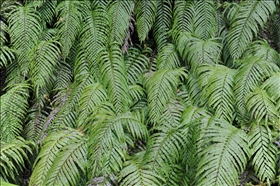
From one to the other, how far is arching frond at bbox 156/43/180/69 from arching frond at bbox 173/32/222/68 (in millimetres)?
77

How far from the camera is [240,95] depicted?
2.99 meters

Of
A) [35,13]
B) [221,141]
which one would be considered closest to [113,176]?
[221,141]

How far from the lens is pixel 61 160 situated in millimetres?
2650

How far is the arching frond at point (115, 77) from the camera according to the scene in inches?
127

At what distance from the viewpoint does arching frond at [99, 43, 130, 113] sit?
3234 mm

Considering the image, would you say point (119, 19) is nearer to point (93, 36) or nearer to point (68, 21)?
point (93, 36)

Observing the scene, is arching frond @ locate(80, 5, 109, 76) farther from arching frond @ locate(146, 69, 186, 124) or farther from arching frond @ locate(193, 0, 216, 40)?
arching frond @ locate(193, 0, 216, 40)

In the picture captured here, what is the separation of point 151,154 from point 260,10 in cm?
190

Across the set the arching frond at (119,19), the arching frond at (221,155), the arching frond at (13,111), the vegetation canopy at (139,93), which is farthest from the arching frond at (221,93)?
the arching frond at (13,111)

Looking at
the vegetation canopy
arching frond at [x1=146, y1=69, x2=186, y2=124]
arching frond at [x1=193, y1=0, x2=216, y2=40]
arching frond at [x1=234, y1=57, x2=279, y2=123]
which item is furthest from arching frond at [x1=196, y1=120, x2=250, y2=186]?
arching frond at [x1=193, y1=0, x2=216, y2=40]

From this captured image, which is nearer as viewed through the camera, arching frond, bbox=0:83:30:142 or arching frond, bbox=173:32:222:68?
arching frond, bbox=0:83:30:142

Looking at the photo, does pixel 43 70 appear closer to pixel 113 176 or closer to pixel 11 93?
pixel 11 93

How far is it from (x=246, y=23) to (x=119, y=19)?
126cm

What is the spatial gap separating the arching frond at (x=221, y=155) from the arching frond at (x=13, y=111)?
5.61 ft
